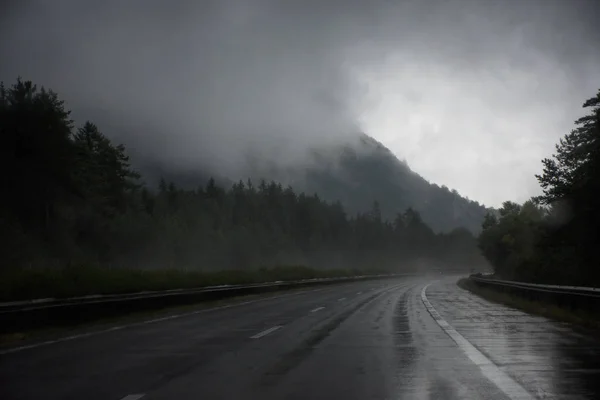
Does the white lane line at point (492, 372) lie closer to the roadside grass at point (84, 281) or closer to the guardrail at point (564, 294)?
the guardrail at point (564, 294)

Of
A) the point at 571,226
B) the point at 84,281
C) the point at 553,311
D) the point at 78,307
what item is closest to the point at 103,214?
the point at 84,281

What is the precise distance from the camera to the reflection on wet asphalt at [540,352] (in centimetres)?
806

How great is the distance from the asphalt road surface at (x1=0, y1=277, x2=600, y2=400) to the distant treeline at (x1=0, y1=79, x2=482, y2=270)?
2214 cm

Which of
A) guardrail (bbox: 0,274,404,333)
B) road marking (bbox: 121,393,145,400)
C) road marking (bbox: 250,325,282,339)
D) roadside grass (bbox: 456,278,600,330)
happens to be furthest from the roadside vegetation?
roadside grass (bbox: 456,278,600,330)

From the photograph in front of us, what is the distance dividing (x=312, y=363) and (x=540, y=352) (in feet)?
14.4

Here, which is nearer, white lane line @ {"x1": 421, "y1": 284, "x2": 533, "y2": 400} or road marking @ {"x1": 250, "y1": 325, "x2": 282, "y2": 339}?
white lane line @ {"x1": 421, "y1": 284, "x2": 533, "y2": 400}

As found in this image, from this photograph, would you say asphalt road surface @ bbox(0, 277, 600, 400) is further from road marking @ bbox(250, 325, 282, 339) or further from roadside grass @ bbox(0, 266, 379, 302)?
roadside grass @ bbox(0, 266, 379, 302)

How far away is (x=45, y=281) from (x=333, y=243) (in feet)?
564

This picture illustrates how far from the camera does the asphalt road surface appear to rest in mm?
7898

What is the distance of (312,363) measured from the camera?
1027cm

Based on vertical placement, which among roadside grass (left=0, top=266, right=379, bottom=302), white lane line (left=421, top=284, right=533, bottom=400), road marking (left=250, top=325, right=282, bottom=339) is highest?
roadside grass (left=0, top=266, right=379, bottom=302)

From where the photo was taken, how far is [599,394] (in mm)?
7496

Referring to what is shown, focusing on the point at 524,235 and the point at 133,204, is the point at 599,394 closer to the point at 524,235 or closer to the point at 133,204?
the point at 524,235

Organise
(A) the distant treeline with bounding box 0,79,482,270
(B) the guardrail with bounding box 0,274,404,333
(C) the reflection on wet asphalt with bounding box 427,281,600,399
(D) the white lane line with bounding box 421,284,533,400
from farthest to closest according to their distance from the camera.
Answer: (A) the distant treeline with bounding box 0,79,482,270
(B) the guardrail with bounding box 0,274,404,333
(C) the reflection on wet asphalt with bounding box 427,281,600,399
(D) the white lane line with bounding box 421,284,533,400
